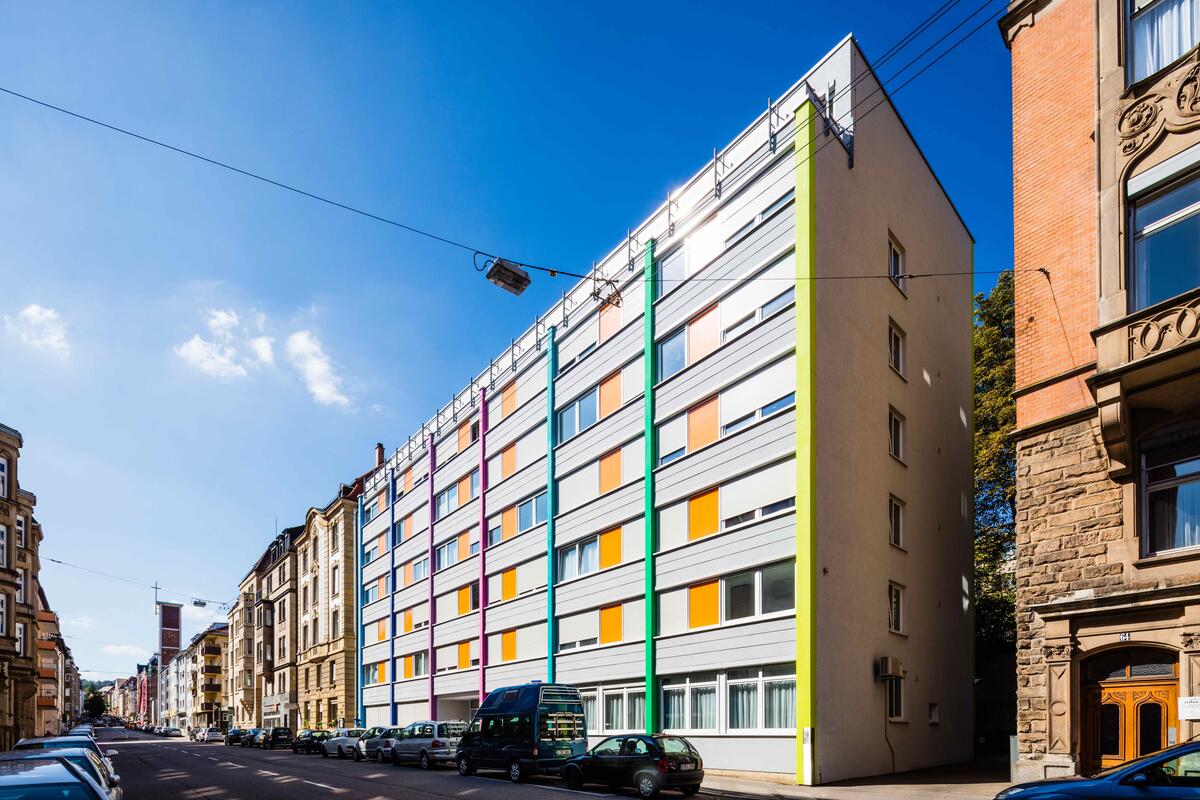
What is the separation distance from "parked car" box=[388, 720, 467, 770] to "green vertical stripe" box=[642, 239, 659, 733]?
6.82 metres

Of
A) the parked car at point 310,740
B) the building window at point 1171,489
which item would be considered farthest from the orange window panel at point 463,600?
the building window at point 1171,489

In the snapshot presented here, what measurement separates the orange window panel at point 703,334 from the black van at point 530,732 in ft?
32.2

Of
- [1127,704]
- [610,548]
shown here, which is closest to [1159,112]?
[1127,704]

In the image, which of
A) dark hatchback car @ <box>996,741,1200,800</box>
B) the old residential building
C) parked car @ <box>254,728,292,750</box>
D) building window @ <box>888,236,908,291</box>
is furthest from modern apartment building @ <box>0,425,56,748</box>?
dark hatchback car @ <box>996,741,1200,800</box>

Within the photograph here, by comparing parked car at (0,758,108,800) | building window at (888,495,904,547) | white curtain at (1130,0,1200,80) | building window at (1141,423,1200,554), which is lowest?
parked car at (0,758,108,800)

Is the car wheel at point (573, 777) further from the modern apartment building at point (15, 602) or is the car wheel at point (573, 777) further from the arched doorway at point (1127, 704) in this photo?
the modern apartment building at point (15, 602)

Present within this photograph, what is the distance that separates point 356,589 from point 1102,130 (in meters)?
51.0

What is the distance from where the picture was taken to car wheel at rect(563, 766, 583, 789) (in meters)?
19.7

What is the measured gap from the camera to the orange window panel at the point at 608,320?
30562 mm

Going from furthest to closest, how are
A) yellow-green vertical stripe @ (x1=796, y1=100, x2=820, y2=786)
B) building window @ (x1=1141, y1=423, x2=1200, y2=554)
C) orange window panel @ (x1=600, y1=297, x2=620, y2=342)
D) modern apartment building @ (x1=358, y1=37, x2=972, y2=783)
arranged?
orange window panel @ (x1=600, y1=297, x2=620, y2=342) → modern apartment building @ (x1=358, y1=37, x2=972, y2=783) → yellow-green vertical stripe @ (x1=796, y1=100, x2=820, y2=786) → building window @ (x1=1141, y1=423, x2=1200, y2=554)

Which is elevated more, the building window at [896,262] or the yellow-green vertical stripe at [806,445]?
the building window at [896,262]

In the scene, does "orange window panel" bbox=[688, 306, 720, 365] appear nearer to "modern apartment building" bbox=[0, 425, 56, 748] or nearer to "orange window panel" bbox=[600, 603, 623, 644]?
"orange window panel" bbox=[600, 603, 623, 644]

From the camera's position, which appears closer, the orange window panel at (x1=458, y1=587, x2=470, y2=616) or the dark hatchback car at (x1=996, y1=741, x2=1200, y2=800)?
the dark hatchback car at (x1=996, y1=741, x2=1200, y2=800)

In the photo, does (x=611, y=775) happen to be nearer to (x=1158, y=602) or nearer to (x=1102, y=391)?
(x=1158, y=602)
